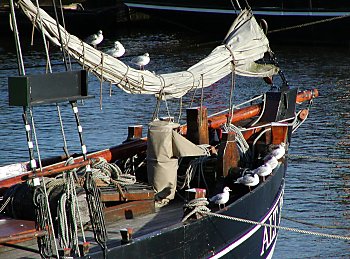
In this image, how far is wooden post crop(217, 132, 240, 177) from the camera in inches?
379

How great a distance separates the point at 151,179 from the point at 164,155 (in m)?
0.29

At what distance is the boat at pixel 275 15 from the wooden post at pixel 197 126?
65.1 feet

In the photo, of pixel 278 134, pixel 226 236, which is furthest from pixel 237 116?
pixel 226 236

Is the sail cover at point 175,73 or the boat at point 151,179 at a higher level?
the sail cover at point 175,73

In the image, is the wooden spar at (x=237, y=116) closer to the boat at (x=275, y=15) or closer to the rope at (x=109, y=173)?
the rope at (x=109, y=173)

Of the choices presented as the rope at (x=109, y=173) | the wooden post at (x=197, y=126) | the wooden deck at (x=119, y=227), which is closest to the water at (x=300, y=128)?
the wooden post at (x=197, y=126)

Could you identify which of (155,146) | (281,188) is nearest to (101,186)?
(155,146)

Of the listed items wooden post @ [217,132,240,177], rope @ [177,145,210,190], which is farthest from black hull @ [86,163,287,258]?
rope @ [177,145,210,190]

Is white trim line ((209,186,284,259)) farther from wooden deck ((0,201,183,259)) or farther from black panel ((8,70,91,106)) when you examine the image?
black panel ((8,70,91,106))

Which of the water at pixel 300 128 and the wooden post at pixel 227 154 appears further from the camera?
the water at pixel 300 128

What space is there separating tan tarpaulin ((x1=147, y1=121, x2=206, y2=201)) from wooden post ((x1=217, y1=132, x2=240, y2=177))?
24 centimetres

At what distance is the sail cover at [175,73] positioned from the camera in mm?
8578

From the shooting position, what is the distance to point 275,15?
32.0m

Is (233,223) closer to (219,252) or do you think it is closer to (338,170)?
(219,252)
